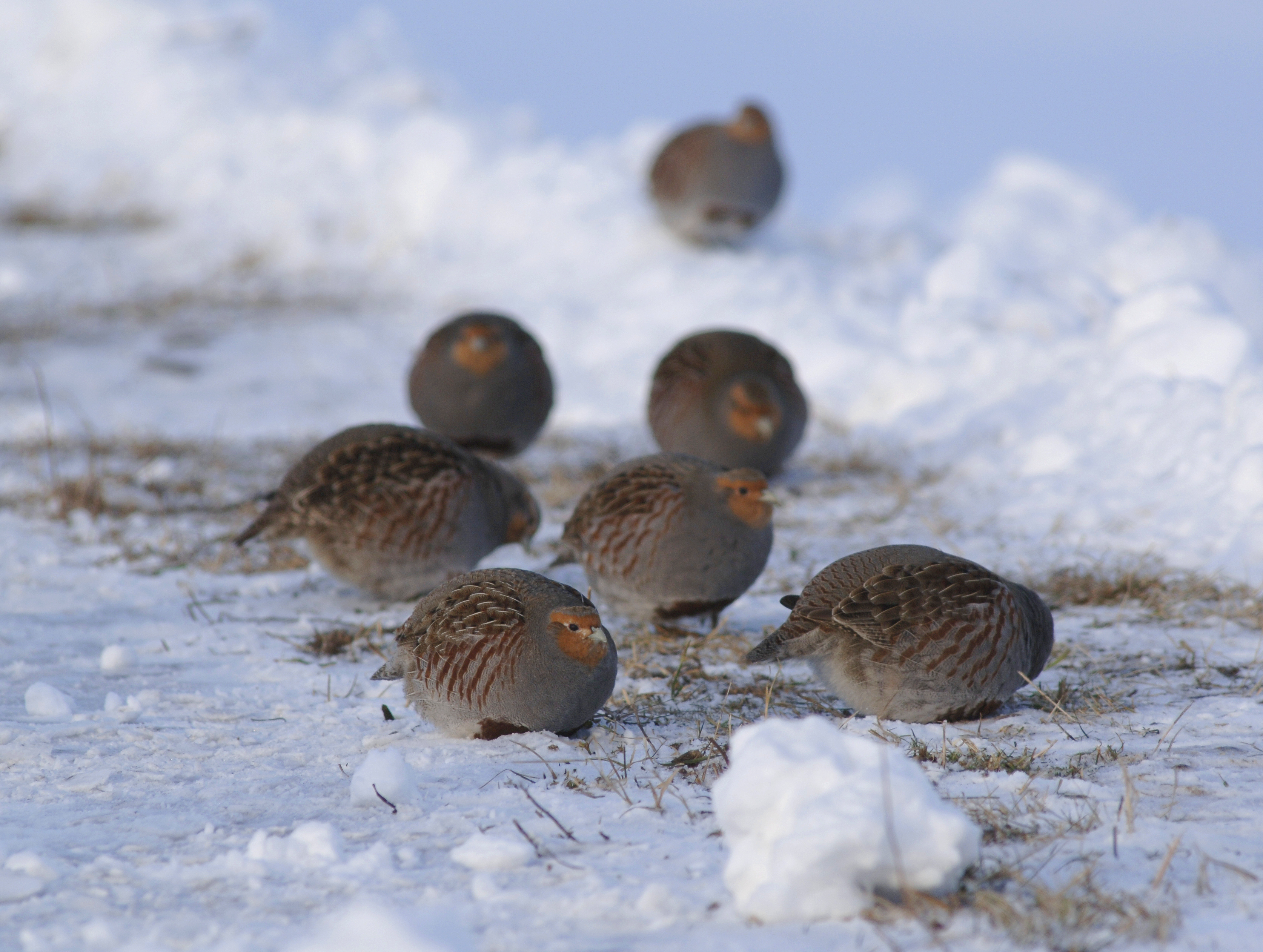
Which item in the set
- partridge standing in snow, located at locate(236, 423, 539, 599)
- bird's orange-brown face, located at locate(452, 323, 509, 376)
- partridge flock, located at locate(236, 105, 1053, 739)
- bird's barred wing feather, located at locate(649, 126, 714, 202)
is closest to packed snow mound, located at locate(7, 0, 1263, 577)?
bird's barred wing feather, located at locate(649, 126, 714, 202)

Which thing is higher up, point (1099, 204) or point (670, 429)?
point (1099, 204)

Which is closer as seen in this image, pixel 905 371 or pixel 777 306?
pixel 905 371

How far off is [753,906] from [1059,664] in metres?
2.00

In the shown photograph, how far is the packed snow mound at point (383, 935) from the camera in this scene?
1.68m

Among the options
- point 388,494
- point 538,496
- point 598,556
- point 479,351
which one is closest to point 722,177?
point 479,351

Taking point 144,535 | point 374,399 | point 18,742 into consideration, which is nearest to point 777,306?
point 374,399

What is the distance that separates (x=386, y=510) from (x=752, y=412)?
90.3 inches

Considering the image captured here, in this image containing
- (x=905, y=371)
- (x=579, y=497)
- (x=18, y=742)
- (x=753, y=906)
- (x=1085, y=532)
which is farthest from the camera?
(x=905, y=371)

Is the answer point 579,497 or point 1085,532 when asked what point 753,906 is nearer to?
point 1085,532

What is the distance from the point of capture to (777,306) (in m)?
9.34

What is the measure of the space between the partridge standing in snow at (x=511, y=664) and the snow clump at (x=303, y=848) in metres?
0.74

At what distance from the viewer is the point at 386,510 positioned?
4219mm

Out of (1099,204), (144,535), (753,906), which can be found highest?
(1099,204)

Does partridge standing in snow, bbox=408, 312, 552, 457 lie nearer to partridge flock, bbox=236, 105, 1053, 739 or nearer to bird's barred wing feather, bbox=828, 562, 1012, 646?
partridge flock, bbox=236, 105, 1053, 739
